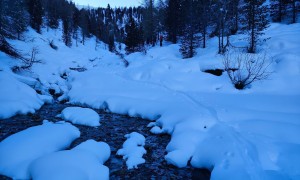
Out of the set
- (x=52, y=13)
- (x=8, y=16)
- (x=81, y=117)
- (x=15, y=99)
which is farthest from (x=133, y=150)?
(x=52, y=13)

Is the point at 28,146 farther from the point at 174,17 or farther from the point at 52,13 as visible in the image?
the point at 52,13

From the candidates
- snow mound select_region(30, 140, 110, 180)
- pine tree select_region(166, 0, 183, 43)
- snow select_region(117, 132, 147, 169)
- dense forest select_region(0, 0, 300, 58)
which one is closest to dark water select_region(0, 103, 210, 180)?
snow select_region(117, 132, 147, 169)

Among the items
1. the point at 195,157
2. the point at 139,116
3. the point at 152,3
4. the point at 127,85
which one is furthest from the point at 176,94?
the point at 152,3

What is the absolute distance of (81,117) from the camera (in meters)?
8.73

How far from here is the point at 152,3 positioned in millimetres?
31828

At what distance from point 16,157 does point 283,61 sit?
13.1 metres

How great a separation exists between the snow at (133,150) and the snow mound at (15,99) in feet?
16.6

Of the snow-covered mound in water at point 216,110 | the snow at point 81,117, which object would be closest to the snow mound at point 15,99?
the snow at point 81,117

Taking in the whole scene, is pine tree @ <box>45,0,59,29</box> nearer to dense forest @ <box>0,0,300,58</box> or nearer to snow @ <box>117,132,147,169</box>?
dense forest @ <box>0,0,300,58</box>

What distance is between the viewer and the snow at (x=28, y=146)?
4734 mm

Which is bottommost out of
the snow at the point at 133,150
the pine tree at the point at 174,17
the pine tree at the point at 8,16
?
the snow at the point at 133,150

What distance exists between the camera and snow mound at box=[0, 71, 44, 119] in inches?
347

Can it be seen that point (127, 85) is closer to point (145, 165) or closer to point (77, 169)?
point (145, 165)

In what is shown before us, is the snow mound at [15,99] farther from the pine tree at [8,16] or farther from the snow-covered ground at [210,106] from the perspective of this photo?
the pine tree at [8,16]
